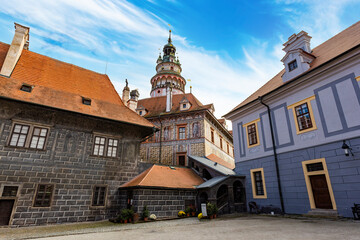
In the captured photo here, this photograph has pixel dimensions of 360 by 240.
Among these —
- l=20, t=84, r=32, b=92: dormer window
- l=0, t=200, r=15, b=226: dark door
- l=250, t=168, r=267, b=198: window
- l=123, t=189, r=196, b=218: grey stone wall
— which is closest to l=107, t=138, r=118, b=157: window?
l=123, t=189, r=196, b=218: grey stone wall

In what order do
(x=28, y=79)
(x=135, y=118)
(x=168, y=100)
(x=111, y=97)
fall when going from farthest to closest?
(x=168, y=100), (x=111, y=97), (x=135, y=118), (x=28, y=79)

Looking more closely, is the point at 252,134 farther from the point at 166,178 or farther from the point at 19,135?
the point at 19,135

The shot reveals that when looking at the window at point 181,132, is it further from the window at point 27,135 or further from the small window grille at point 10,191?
the small window grille at point 10,191

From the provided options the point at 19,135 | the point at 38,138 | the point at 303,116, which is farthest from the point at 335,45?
the point at 19,135

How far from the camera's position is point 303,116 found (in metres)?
12.5

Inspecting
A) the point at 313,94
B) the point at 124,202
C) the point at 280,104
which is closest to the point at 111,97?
the point at 124,202

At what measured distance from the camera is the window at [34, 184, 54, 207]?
37.3 feet

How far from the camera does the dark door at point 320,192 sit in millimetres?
10477

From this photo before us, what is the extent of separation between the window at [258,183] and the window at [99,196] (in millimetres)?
10447

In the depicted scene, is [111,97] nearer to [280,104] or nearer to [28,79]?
[28,79]

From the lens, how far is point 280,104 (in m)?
14.0

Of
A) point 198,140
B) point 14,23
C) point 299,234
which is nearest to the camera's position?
point 299,234

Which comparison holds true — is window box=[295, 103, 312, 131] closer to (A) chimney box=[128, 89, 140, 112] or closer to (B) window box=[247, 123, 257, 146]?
(B) window box=[247, 123, 257, 146]

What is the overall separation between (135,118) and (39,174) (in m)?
6.97
